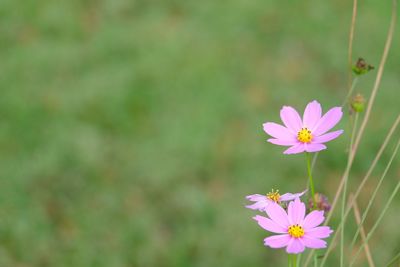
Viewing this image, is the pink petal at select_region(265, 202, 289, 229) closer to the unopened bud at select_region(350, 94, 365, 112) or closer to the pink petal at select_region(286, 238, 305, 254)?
the pink petal at select_region(286, 238, 305, 254)

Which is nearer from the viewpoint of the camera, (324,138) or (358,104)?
(324,138)

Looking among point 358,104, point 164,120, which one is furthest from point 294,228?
point 164,120

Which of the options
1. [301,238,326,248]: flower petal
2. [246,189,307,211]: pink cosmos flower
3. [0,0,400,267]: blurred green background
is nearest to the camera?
[301,238,326,248]: flower petal

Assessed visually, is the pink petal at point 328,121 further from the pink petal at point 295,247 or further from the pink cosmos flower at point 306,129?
the pink petal at point 295,247

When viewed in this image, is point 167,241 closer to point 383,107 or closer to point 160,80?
point 160,80

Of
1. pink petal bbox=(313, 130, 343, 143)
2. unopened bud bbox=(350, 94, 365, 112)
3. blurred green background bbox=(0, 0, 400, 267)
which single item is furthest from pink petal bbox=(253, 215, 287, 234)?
blurred green background bbox=(0, 0, 400, 267)

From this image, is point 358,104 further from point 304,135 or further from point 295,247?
point 295,247

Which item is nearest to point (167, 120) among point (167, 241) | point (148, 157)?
point (148, 157)
